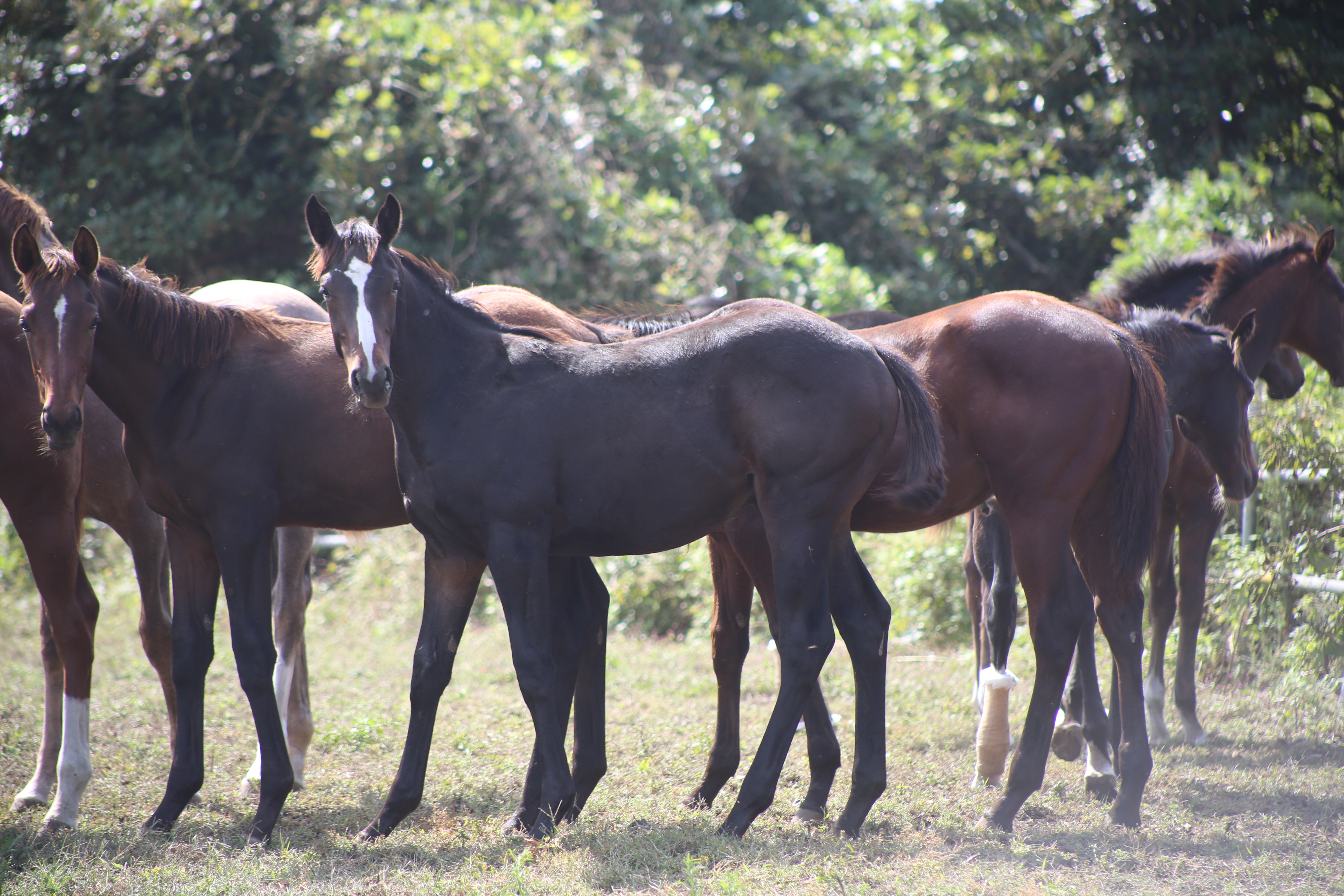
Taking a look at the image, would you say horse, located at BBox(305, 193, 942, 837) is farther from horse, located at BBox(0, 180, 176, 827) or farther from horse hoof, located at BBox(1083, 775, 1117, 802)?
horse, located at BBox(0, 180, 176, 827)

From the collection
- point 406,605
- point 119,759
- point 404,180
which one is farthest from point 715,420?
point 404,180

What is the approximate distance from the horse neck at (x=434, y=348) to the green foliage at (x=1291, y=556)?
4.40 m

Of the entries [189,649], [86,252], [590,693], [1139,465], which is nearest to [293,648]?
[189,649]

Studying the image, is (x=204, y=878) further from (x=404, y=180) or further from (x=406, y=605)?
(x=404, y=180)

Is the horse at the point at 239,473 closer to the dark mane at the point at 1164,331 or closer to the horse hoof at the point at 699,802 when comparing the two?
the horse hoof at the point at 699,802

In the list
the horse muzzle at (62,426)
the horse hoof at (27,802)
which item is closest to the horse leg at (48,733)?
the horse hoof at (27,802)

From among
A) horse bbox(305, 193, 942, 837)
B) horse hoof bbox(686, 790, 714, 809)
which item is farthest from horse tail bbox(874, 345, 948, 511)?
horse hoof bbox(686, 790, 714, 809)

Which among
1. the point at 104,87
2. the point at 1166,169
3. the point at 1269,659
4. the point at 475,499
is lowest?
the point at 1269,659

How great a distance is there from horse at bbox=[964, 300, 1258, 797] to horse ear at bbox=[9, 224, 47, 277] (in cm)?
421

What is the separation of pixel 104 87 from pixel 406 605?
19.1 feet

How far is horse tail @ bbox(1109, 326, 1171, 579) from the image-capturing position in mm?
4195

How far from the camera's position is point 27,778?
4.82m

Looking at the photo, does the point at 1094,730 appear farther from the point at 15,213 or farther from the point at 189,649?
the point at 15,213

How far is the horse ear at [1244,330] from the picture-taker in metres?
4.68
